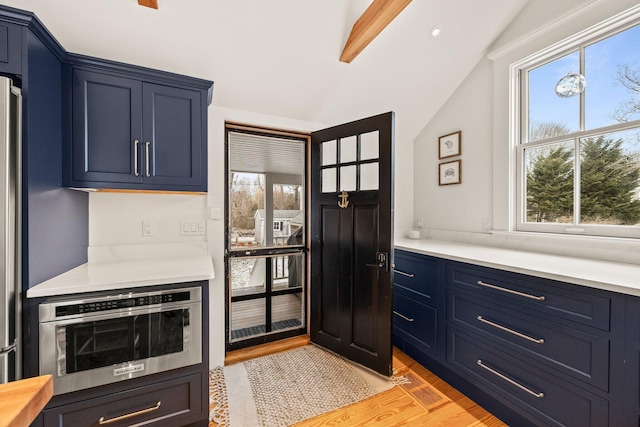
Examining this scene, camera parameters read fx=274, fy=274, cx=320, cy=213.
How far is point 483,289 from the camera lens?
1763 millimetres

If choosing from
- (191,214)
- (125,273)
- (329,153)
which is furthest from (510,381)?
(191,214)

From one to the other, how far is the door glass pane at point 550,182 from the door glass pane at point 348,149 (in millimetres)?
1439

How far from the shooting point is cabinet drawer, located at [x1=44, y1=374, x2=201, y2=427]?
1.33 metres

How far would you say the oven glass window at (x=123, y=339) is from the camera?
1342 mm

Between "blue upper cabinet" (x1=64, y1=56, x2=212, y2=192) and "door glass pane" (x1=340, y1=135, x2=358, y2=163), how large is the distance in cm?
110

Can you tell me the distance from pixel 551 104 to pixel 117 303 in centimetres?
324

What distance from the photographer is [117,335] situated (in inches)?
55.5

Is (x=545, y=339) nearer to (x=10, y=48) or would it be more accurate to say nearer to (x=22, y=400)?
(x=22, y=400)

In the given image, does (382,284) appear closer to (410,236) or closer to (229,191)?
(410,236)

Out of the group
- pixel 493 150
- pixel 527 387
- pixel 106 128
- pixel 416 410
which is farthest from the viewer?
pixel 493 150

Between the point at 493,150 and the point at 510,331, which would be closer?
the point at 510,331

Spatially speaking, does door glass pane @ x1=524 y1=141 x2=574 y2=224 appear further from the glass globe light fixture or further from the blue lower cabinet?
the blue lower cabinet

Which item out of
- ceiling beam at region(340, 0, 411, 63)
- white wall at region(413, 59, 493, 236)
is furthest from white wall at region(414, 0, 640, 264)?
ceiling beam at region(340, 0, 411, 63)

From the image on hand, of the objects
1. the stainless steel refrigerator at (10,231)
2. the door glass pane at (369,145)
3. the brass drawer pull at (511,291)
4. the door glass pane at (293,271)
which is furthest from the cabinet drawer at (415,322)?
the stainless steel refrigerator at (10,231)
